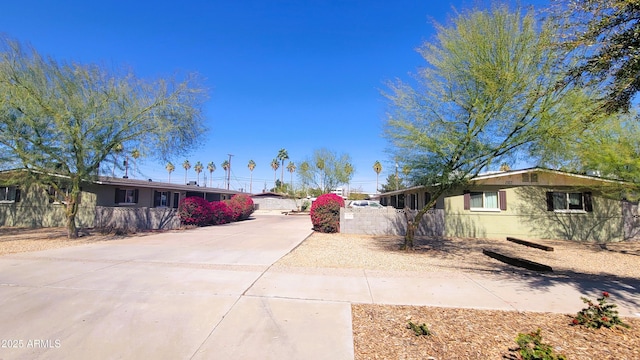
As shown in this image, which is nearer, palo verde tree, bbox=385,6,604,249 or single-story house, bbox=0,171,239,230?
palo verde tree, bbox=385,6,604,249

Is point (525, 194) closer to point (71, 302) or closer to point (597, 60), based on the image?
point (597, 60)

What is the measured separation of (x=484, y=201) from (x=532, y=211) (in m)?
2.31

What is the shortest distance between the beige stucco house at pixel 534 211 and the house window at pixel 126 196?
19458 millimetres

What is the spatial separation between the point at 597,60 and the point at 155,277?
8573mm

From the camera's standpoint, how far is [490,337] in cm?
393

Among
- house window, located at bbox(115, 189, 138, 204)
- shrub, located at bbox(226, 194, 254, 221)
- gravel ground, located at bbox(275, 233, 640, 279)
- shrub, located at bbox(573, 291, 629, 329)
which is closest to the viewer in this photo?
shrub, located at bbox(573, 291, 629, 329)

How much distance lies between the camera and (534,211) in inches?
620

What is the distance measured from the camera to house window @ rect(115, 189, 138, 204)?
2156 centimetres

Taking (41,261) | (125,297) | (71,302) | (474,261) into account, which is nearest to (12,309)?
(71,302)

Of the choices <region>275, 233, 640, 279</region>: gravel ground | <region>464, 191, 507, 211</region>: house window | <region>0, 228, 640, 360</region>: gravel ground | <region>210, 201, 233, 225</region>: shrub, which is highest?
<region>464, 191, 507, 211</region>: house window

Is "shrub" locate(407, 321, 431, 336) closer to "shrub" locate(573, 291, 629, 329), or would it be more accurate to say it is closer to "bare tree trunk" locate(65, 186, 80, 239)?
"shrub" locate(573, 291, 629, 329)

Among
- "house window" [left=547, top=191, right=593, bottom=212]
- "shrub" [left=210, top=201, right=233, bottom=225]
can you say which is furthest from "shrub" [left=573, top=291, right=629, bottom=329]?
"shrub" [left=210, top=201, right=233, bottom=225]

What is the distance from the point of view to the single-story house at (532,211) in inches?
608

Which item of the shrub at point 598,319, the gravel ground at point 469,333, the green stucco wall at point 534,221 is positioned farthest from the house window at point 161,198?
the shrub at point 598,319
